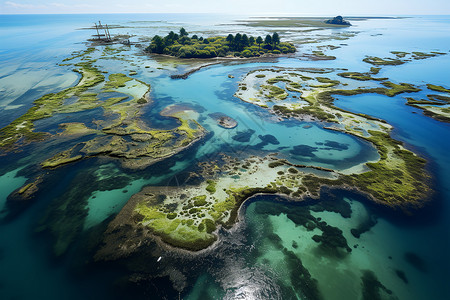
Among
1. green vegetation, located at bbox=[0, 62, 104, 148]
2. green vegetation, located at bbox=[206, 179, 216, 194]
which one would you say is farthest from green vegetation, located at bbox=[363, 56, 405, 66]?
green vegetation, located at bbox=[0, 62, 104, 148]

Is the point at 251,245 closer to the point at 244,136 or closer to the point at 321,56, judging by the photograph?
the point at 244,136

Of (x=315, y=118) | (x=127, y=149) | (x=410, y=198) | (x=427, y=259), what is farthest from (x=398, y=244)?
(x=127, y=149)

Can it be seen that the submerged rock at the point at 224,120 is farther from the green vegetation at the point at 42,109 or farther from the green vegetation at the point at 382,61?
the green vegetation at the point at 382,61

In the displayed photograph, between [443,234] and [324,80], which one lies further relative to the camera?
[324,80]

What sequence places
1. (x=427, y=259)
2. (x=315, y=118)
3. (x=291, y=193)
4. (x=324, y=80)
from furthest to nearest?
(x=324, y=80)
(x=315, y=118)
(x=291, y=193)
(x=427, y=259)

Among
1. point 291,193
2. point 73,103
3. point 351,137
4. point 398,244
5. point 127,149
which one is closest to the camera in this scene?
point 398,244

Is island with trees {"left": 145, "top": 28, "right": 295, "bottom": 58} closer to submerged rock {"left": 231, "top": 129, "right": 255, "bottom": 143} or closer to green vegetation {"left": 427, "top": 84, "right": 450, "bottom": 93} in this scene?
green vegetation {"left": 427, "top": 84, "right": 450, "bottom": 93}

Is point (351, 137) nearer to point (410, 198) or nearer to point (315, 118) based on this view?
point (315, 118)

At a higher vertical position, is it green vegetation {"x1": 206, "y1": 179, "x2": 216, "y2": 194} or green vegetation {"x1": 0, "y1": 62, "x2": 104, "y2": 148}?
green vegetation {"x1": 0, "y1": 62, "x2": 104, "y2": 148}
